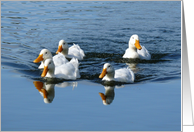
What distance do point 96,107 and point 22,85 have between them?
2919 mm

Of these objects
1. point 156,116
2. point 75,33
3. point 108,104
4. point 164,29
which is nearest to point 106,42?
point 75,33

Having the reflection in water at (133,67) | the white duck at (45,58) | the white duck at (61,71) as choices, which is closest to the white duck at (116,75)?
the white duck at (61,71)

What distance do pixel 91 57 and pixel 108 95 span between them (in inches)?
184

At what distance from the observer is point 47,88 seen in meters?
9.54

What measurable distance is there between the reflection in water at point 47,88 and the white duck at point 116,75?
99 cm

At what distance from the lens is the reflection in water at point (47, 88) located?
8.54m

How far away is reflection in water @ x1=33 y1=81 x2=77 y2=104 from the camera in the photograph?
8.54 meters

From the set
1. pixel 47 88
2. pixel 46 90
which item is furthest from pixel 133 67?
pixel 46 90

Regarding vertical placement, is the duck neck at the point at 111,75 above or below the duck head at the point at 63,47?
below

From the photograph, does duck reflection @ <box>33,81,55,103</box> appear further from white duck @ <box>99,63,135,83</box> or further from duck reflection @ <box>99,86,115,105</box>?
white duck @ <box>99,63,135,83</box>

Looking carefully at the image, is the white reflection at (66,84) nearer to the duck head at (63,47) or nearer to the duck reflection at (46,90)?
the duck reflection at (46,90)

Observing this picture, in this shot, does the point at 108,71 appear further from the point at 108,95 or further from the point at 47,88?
the point at 47,88

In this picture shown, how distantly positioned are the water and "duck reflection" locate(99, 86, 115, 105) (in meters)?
0.09

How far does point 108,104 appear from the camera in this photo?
8.10m
